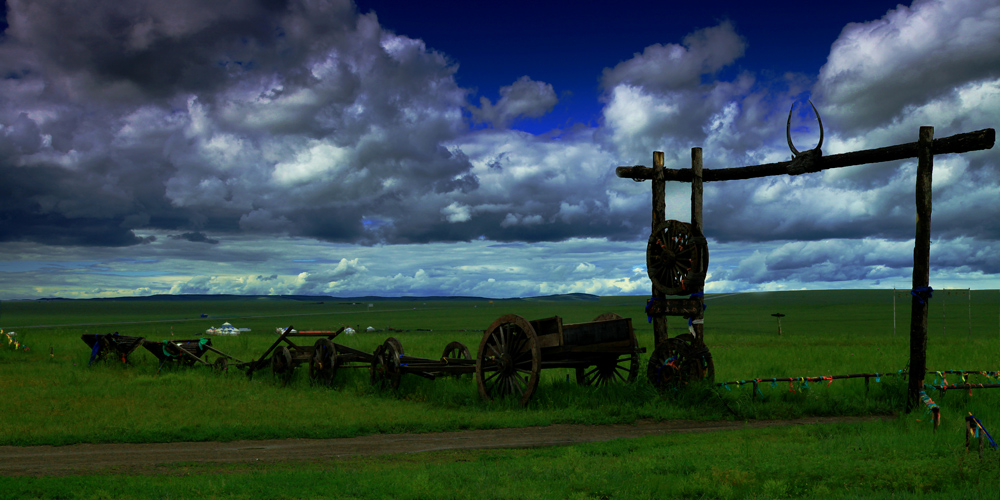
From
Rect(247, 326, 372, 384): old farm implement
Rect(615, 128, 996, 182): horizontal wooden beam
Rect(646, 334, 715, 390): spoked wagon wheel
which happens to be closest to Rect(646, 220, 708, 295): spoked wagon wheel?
Rect(646, 334, 715, 390): spoked wagon wheel

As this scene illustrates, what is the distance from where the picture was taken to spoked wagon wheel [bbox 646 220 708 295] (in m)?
14.4

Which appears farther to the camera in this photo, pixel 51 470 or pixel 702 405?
pixel 702 405

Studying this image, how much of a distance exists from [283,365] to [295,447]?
29.1 ft

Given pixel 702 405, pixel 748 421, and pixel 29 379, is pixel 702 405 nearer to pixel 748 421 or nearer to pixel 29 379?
pixel 748 421

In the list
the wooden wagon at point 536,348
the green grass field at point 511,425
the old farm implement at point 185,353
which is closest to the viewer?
the green grass field at point 511,425

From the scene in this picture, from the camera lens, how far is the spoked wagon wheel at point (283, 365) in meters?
18.6

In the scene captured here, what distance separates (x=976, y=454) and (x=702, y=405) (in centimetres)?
552

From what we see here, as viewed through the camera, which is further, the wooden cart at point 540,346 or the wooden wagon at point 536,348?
the wooden cart at point 540,346

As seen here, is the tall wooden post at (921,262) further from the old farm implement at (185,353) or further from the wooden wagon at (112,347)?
the wooden wagon at (112,347)

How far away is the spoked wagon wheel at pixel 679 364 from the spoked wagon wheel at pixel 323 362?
8108 mm

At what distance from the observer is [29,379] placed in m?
18.6

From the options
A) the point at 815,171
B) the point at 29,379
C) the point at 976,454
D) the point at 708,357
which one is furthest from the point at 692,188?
the point at 29,379

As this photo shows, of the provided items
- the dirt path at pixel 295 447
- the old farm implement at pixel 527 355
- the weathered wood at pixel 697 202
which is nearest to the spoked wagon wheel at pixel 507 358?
the old farm implement at pixel 527 355

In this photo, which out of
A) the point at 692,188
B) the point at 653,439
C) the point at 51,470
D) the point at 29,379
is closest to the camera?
the point at 51,470
